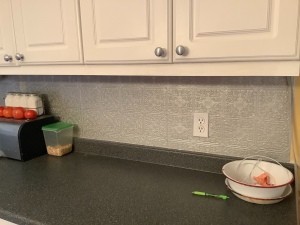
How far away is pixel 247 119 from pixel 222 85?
0.17 m

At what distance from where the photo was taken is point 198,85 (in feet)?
3.86

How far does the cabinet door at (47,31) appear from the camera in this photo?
3.47 ft

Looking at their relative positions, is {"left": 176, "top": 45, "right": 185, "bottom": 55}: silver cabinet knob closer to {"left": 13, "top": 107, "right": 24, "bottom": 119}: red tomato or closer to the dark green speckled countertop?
the dark green speckled countertop

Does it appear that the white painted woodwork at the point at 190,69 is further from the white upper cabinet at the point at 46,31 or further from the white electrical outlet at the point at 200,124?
the white electrical outlet at the point at 200,124

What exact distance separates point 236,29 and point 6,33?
1.02 metres

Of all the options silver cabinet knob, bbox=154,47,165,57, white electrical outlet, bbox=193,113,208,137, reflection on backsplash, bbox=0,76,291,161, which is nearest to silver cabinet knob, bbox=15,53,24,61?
reflection on backsplash, bbox=0,76,291,161

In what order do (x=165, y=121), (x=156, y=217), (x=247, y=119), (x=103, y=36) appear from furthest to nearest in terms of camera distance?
(x=165, y=121), (x=247, y=119), (x=103, y=36), (x=156, y=217)

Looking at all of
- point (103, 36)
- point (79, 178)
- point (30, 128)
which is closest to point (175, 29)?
point (103, 36)

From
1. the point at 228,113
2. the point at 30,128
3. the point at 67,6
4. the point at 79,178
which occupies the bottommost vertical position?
the point at 79,178

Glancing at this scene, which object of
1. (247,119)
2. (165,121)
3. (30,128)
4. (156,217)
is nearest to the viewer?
(156,217)

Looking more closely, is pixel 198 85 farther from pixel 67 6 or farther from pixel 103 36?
pixel 67 6

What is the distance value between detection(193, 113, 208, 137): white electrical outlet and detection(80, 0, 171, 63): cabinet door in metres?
0.38

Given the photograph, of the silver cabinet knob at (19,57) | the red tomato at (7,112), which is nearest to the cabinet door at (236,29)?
the silver cabinet knob at (19,57)

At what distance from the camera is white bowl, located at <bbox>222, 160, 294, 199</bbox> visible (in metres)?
0.90
